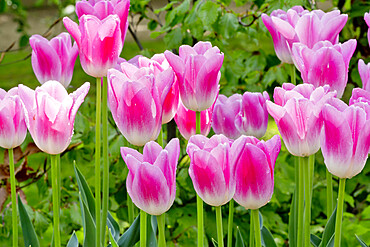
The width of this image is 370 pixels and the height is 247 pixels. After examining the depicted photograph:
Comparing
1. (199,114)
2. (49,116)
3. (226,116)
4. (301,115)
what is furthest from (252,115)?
(49,116)

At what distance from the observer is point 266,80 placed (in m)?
2.17

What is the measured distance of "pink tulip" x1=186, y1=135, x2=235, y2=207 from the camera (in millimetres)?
932

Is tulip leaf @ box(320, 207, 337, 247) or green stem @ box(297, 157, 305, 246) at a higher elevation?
green stem @ box(297, 157, 305, 246)

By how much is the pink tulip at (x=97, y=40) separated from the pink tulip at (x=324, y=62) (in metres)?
0.35

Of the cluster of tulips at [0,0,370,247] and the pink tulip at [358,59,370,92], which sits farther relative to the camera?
the pink tulip at [358,59,370,92]

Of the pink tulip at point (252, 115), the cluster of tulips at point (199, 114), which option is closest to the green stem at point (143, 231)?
the cluster of tulips at point (199, 114)

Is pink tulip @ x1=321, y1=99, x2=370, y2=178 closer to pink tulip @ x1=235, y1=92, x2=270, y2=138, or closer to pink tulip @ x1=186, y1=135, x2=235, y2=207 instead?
pink tulip @ x1=186, y1=135, x2=235, y2=207

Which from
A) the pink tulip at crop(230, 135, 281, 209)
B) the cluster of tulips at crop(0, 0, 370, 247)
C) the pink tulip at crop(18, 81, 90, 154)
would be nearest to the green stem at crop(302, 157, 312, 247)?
the cluster of tulips at crop(0, 0, 370, 247)

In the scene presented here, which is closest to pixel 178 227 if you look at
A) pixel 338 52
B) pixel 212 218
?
pixel 212 218

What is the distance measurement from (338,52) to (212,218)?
106 centimetres

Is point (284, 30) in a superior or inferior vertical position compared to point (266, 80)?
superior

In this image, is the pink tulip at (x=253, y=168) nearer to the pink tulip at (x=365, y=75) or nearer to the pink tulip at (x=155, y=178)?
the pink tulip at (x=155, y=178)

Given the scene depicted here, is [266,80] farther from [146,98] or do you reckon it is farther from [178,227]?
[146,98]

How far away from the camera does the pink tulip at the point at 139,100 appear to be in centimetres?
103
